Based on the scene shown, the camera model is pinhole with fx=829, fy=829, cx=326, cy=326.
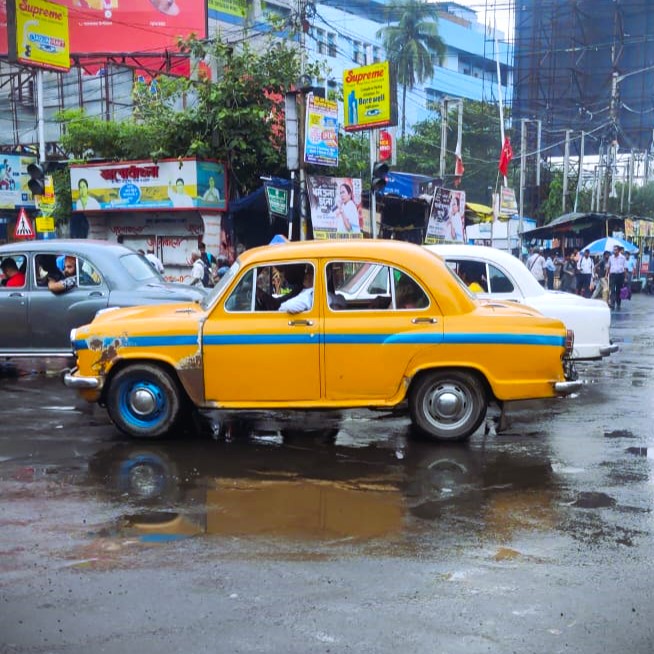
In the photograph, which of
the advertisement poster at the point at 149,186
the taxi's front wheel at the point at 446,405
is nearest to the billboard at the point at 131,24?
the advertisement poster at the point at 149,186

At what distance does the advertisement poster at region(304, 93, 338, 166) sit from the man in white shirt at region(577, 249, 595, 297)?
1167 cm

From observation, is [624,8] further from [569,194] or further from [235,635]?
[235,635]

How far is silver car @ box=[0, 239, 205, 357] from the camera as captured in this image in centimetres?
1068

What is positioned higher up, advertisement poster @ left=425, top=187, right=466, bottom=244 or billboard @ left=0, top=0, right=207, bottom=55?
billboard @ left=0, top=0, right=207, bottom=55

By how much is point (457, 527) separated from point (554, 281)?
25914mm

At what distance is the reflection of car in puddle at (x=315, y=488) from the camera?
5348mm

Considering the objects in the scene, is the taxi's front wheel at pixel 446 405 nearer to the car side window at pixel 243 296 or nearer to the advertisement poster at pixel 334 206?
the car side window at pixel 243 296

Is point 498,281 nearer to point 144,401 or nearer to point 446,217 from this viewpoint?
point 144,401

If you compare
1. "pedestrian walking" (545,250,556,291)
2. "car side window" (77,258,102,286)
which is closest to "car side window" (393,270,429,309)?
"car side window" (77,258,102,286)

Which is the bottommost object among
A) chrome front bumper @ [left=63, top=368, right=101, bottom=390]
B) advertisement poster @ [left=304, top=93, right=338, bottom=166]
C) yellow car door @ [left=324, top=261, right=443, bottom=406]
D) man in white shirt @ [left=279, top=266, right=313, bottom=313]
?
chrome front bumper @ [left=63, top=368, right=101, bottom=390]

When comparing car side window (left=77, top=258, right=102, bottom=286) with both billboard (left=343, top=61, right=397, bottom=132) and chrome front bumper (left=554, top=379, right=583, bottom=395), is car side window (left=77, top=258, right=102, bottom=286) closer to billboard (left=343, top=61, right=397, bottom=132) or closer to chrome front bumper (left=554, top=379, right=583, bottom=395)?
chrome front bumper (left=554, top=379, right=583, bottom=395)

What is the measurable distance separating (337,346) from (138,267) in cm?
493

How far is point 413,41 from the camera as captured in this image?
5694 centimetres

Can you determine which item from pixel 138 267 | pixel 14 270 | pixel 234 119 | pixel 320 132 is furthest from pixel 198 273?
pixel 14 270
